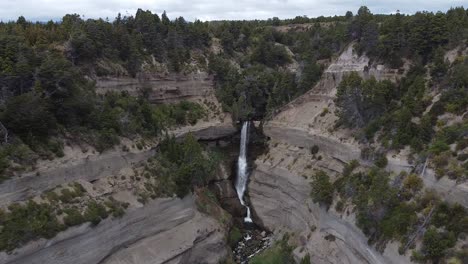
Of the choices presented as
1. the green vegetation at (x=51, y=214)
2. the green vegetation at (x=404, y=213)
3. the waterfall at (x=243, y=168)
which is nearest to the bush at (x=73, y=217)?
the green vegetation at (x=51, y=214)

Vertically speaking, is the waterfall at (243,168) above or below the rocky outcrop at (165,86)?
below

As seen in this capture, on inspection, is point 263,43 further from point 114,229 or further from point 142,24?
point 114,229

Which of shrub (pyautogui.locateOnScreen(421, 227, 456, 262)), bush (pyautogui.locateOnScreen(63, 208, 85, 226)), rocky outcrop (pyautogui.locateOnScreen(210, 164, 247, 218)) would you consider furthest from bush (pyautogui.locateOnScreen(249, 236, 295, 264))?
bush (pyautogui.locateOnScreen(63, 208, 85, 226))

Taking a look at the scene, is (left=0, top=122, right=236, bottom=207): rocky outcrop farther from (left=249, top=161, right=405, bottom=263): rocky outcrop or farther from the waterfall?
(left=249, top=161, right=405, bottom=263): rocky outcrop

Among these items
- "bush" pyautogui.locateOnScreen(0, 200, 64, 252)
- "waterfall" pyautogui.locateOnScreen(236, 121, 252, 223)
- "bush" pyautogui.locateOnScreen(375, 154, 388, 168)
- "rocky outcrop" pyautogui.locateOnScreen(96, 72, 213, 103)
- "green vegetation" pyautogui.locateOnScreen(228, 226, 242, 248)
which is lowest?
"green vegetation" pyautogui.locateOnScreen(228, 226, 242, 248)

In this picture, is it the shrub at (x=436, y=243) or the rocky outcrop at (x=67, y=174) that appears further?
the rocky outcrop at (x=67, y=174)

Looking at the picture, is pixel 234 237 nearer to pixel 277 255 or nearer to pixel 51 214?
pixel 277 255

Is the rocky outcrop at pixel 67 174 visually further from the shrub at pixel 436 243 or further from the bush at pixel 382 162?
the shrub at pixel 436 243
